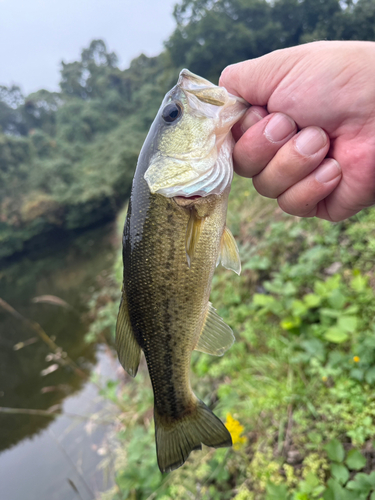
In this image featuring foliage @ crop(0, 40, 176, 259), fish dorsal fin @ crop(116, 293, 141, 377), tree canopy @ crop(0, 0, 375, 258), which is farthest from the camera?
foliage @ crop(0, 40, 176, 259)

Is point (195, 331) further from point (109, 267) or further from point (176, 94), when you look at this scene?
point (109, 267)

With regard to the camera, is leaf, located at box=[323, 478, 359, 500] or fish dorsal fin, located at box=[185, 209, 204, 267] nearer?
fish dorsal fin, located at box=[185, 209, 204, 267]

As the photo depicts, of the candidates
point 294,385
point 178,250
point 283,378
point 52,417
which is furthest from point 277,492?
point 52,417

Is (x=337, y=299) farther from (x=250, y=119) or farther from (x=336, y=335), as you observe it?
(x=250, y=119)

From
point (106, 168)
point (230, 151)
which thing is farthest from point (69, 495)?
point (106, 168)

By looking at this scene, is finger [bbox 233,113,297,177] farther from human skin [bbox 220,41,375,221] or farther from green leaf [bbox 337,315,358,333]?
green leaf [bbox 337,315,358,333]

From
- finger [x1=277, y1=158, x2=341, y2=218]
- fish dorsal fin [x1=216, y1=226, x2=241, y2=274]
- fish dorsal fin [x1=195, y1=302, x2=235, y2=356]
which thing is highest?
finger [x1=277, y1=158, x2=341, y2=218]

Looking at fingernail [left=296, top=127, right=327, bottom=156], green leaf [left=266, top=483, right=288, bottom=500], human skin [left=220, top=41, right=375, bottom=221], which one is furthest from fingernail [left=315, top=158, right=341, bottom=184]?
green leaf [left=266, top=483, right=288, bottom=500]

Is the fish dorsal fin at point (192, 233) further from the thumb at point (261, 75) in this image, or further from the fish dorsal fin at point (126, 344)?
the thumb at point (261, 75)
